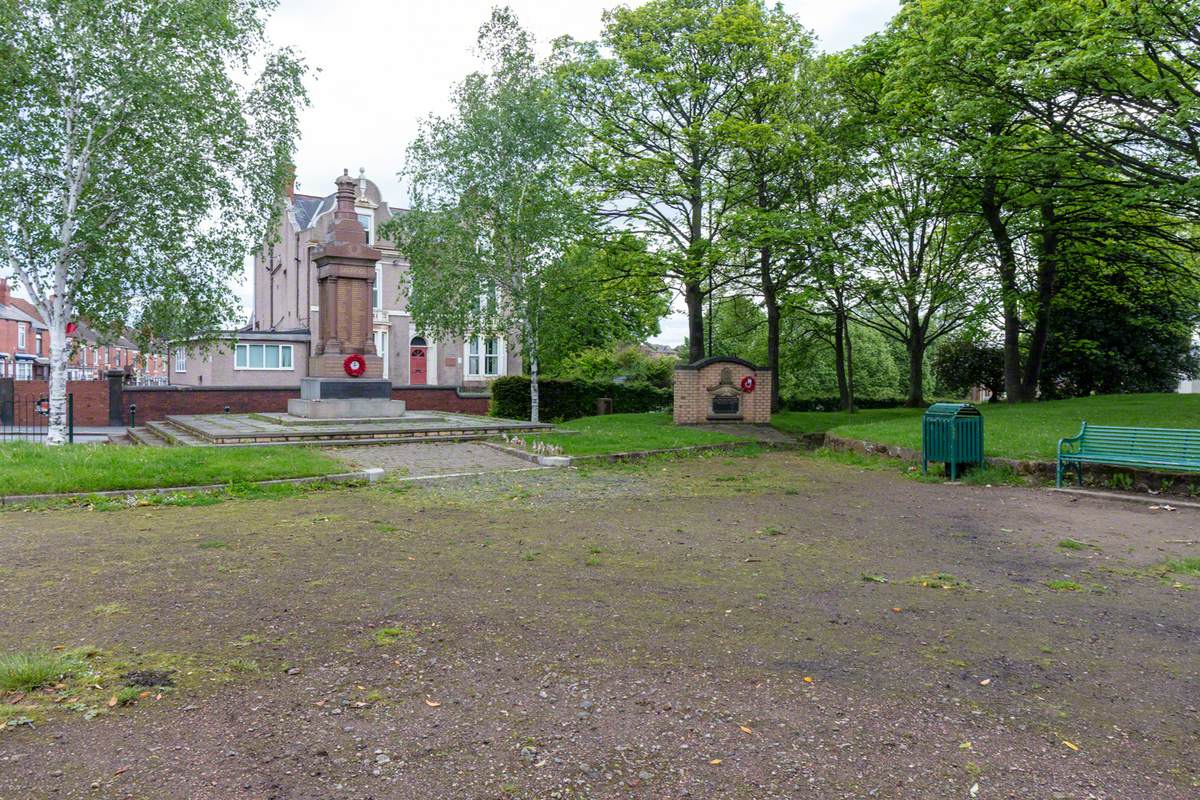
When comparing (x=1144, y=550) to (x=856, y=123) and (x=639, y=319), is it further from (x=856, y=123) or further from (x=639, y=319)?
(x=639, y=319)

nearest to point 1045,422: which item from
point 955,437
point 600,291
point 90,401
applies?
point 955,437


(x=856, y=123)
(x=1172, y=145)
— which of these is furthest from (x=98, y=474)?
(x=856, y=123)

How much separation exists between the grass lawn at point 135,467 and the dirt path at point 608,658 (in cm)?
176

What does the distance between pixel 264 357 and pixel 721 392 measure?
826 inches

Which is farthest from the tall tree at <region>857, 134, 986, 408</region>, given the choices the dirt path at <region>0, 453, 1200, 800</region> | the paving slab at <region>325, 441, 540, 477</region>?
the dirt path at <region>0, 453, 1200, 800</region>

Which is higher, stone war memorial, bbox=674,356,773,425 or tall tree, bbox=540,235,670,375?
tall tree, bbox=540,235,670,375

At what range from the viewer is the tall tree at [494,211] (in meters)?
22.1

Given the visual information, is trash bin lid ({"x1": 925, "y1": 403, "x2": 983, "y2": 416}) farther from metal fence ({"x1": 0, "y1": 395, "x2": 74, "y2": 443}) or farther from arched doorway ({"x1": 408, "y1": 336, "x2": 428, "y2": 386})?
arched doorway ({"x1": 408, "y1": 336, "x2": 428, "y2": 386})

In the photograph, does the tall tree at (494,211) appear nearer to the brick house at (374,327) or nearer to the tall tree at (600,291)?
the tall tree at (600,291)

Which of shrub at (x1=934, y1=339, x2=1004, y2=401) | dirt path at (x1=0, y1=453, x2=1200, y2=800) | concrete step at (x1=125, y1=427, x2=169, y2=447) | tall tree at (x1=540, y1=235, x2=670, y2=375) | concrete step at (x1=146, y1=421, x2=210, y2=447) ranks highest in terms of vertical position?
tall tree at (x1=540, y1=235, x2=670, y2=375)

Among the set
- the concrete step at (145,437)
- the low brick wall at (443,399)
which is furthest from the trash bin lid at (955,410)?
the low brick wall at (443,399)

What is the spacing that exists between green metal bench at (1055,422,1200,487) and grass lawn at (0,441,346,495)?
10.9 m

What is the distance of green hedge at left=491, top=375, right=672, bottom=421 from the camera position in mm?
28234

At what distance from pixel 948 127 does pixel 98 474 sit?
19509mm
